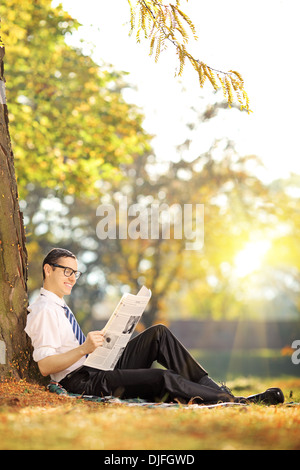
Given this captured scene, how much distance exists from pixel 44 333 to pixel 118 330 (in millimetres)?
588

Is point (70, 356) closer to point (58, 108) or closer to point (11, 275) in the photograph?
point (11, 275)

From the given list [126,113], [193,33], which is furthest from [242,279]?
[193,33]

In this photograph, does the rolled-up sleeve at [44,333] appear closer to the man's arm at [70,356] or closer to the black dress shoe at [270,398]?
the man's arm at [70,356]

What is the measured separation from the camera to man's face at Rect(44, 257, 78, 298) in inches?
207

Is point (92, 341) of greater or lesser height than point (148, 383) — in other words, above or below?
above

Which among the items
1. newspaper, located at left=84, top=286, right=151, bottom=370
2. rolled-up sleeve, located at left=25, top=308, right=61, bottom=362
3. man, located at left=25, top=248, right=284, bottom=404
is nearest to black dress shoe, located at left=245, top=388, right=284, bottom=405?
man, located at left=25, top=248, right=284, bottom=404

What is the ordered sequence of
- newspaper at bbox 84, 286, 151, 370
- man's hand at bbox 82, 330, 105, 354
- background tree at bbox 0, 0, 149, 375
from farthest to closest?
background tree at bbox 0, 0, 149, 375 < newspaper at bbox 84, 286, 151, 370 < man's hand at bbox 82, 330, 105, 354

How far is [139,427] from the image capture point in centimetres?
341

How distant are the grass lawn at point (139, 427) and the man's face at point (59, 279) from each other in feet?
3.35

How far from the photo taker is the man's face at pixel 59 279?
5.25 m

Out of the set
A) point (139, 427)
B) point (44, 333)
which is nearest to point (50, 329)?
point (44, 333)

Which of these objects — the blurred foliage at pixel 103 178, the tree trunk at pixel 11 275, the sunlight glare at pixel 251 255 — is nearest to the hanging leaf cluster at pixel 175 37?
the tree trunk at pixel 11 275

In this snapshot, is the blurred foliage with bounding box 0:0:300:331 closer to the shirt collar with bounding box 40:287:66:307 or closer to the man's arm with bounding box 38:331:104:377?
the shirt collar with bounding box 40:287:66:307

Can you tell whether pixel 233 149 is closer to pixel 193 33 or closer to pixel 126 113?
pixel 126 113
